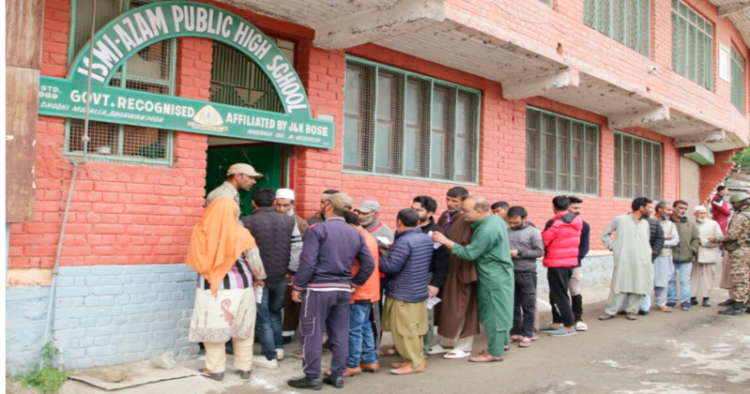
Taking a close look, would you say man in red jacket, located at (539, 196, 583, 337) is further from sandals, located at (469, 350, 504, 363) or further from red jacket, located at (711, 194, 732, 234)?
red jacket, located at (711, 194, 732, 234)

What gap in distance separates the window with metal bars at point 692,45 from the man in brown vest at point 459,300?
8531 mm

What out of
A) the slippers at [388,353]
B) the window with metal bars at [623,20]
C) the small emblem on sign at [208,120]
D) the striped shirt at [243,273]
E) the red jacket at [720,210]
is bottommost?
the slippers at [388,353]

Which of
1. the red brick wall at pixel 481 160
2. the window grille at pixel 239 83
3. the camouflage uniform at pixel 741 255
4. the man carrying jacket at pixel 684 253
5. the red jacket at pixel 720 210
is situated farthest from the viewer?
the red jacket at pixel 720 210

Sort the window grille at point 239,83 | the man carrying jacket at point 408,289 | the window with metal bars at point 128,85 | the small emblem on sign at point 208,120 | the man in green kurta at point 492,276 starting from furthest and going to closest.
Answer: the window grille at point 239,83 → the man in green kurta at point 492,276 → the small emblem on sign at point 208,120 → the man carrying jacket at point 408,289 → the window with metal bars at point 128,85

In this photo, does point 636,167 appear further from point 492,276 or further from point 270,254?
point 270,254

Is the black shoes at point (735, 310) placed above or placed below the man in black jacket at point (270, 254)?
below

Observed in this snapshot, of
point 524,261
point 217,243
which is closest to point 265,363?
point 217,243

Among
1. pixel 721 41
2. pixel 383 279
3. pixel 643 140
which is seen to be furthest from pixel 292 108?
pixel 721 41

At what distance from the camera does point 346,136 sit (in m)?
7.88

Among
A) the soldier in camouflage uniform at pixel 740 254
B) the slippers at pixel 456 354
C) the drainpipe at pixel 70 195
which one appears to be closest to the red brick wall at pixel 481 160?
the slippers at pixel 456 354

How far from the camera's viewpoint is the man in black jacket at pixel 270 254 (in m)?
6.04

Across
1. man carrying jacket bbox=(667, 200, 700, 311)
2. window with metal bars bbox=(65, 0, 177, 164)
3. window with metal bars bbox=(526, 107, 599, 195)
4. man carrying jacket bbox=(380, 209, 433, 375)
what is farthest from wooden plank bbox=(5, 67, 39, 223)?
man carrying jacket bbox=(667, 200, 700, 311)

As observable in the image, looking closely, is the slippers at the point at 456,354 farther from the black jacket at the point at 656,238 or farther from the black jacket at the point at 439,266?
the black jacket at the point at 656,238

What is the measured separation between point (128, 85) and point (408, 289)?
318 cm
